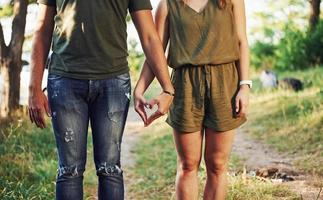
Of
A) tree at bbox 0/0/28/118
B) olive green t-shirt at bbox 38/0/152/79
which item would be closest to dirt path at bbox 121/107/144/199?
tree at bbox 0/0/28/118

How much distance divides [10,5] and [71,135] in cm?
499

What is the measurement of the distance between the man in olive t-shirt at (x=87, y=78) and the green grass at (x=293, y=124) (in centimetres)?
265

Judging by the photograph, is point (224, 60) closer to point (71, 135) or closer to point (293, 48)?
point (71, 135)

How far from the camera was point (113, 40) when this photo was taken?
8.40 ft

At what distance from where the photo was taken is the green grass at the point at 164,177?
161 inches

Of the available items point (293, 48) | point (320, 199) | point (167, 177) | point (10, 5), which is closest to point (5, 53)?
point (10, 5)

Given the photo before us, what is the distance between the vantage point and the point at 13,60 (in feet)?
22.6

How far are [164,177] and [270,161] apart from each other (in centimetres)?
111

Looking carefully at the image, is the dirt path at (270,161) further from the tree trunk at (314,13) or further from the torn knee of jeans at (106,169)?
the tree trunk at (314,13)

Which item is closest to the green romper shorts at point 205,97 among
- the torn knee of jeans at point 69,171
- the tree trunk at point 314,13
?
the torn knee of jeans at point 69,171

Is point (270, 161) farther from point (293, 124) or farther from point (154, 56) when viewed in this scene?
point (154, 56)

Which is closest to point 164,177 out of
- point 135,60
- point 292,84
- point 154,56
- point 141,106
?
point 141,106

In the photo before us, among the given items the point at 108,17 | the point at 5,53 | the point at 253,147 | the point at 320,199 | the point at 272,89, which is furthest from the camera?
the point at 272,89

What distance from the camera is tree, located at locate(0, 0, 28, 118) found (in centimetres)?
689
